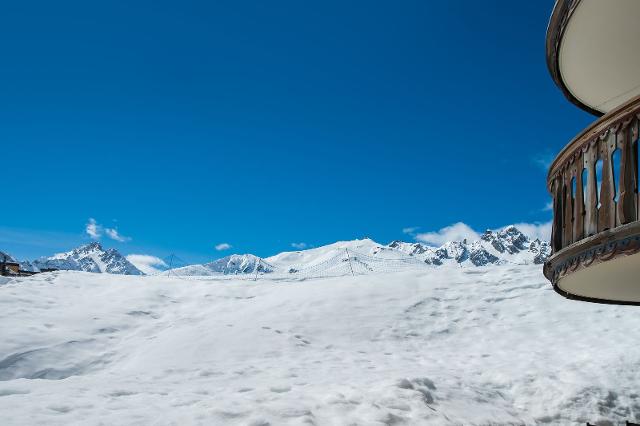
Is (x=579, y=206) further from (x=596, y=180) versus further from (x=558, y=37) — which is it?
(x=558, y=37)

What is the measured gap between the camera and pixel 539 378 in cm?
901

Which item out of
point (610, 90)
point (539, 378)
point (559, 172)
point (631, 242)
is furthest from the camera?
point (539, 378)

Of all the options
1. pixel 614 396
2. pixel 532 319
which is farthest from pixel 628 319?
pixel 614 396

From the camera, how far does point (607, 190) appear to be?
4988mm

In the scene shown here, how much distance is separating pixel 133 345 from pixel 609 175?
9.19 metres

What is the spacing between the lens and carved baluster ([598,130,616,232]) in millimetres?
4900

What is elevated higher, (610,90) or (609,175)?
(610,90)

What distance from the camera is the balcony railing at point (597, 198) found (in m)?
4.70

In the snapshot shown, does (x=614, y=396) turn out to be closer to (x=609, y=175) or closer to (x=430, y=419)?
(x=430, y=419)

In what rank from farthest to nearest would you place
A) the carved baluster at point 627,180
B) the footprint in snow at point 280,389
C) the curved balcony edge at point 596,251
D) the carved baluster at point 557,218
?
the footprint in snow at point 280,389 < the carved baluster at point 557,218 < the carved baluster at point 627,180 < the curved balcony edge at point 596,251

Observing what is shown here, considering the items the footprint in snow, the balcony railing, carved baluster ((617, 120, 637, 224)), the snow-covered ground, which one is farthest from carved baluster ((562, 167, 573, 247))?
the footprint in snow

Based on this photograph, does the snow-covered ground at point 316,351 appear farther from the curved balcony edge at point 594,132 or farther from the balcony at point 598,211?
the curved balcony edge at point 594,132

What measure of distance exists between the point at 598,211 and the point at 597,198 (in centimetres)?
17

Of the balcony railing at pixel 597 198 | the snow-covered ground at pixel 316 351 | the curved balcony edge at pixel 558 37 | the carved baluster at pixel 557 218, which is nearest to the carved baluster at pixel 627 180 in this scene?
the balcony railing at pixel 597 198
